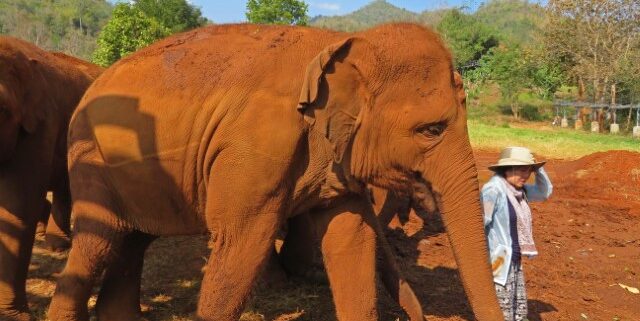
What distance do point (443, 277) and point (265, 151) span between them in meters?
3.34

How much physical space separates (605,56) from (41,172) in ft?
102

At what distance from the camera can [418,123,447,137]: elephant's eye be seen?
2.85 m

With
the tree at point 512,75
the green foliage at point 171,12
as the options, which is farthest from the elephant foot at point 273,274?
the green foliage at point 171,12

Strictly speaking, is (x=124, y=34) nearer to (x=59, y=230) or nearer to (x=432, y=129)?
(x=59, y=230)

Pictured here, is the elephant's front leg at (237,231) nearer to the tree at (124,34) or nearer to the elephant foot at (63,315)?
the elephant foot at (63,315)

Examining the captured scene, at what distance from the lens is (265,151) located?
292 cm

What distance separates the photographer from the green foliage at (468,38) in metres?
50.0

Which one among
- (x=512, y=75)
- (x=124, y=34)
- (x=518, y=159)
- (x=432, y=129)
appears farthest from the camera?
(x=512, y=75)

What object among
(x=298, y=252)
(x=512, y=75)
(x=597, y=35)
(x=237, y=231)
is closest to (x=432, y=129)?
(x=237, y=231)

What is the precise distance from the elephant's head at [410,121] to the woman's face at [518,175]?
1.14 metres

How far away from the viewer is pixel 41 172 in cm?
437

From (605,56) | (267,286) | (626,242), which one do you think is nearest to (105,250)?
(267,286)

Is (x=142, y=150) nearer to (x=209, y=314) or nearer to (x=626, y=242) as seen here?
(x=209, y=314)

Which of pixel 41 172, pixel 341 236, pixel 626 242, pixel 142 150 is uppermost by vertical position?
pixel 142 150
